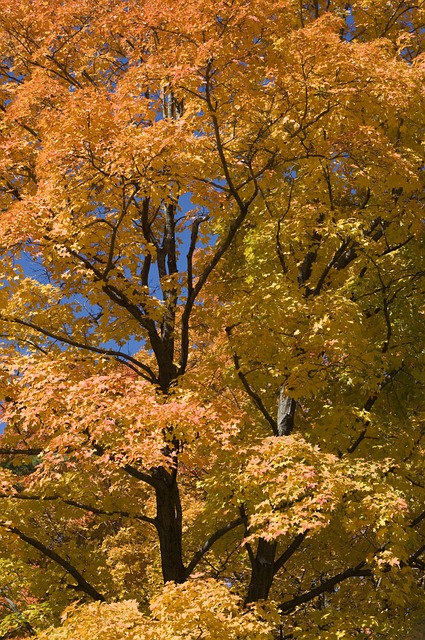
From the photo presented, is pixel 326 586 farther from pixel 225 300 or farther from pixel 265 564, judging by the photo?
pixel 225 300

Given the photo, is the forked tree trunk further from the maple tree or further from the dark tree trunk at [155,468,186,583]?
the dark tree trunk at [155,468,186,583]

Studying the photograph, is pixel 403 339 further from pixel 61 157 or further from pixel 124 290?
pixel 61 157

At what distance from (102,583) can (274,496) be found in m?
6.65

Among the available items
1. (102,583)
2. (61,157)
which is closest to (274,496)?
(61,157)

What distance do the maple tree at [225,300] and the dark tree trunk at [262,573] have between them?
0.03 m

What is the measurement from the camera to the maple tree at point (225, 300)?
7.30 m

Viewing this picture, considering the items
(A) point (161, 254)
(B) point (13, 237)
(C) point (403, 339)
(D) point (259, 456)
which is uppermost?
(A) point (161, 254)

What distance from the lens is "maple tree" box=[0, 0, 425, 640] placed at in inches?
288

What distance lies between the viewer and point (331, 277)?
1123cm

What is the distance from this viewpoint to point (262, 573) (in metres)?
9.53

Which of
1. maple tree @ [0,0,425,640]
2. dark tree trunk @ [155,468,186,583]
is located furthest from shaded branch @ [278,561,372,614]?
dark tree trunk @ [155,468,186,583]

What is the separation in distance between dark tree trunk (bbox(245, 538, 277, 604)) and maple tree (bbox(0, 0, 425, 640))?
34mm

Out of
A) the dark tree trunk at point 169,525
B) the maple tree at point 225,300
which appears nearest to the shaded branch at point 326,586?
the maple tree at point 225,300

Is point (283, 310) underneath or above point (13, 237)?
underneath
